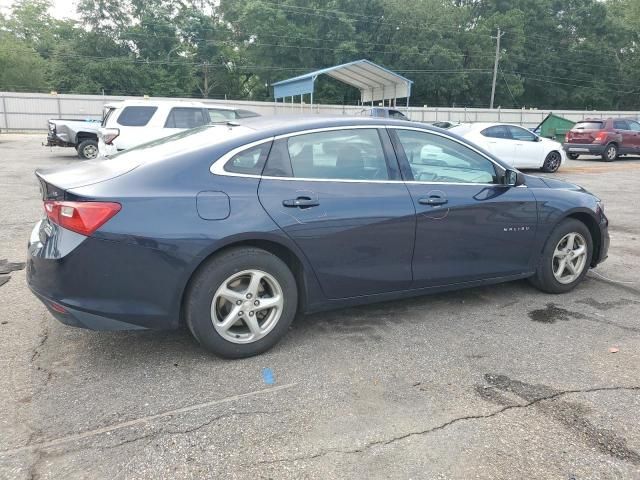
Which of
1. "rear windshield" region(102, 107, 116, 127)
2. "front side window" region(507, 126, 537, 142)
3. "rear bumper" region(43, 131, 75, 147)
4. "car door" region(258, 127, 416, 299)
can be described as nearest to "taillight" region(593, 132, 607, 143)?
"front side window" region(507, 126, 537, 142)

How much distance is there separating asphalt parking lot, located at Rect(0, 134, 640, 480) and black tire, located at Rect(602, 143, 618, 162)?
1703cm

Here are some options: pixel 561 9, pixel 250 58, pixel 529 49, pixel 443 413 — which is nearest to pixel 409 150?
pixel 443 413

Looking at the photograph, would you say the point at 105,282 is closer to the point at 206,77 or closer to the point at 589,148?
the point at 589,148

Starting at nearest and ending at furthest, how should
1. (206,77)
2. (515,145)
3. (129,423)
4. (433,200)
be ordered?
(129,423) → (433,200) → (515,145) → (206,77)

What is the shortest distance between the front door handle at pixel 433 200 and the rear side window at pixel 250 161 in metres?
1.21

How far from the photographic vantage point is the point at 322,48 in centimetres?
5244

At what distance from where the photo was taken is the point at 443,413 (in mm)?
2939

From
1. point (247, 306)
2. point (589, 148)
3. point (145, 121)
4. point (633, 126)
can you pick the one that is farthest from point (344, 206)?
point (633, 126)

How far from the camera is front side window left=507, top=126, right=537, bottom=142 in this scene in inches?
592

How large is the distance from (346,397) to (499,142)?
13.1 m

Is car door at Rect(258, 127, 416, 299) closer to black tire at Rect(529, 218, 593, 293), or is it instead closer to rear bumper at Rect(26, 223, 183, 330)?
rear bumper at Rect(26, 223, 183, 330)

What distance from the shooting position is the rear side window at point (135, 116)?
12.0 meters

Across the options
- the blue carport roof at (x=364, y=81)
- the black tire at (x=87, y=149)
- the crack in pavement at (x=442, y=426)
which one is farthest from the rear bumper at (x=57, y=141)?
the crack in pavement at (x=442, y=426)

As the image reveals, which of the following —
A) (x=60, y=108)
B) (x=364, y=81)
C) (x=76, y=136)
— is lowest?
(x=76, y=136)
